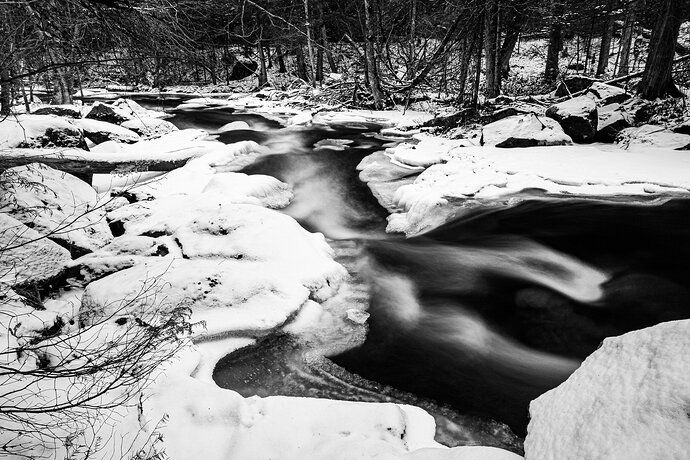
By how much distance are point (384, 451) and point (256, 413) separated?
101 cm

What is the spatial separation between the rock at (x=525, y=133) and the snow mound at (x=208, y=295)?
26.1 ft

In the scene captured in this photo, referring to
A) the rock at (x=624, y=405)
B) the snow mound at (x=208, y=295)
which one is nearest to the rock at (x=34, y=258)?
the snow mound at (x=208, y=295)

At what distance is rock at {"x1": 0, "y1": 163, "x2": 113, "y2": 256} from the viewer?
536 centimetres

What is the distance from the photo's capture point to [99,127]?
1245cm

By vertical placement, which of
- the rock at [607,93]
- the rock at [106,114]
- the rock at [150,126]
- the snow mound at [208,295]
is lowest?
the snow mound at [208,295]

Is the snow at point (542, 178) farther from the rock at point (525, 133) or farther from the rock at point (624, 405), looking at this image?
the rock at point (624, 405)

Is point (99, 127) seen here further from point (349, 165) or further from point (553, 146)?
point (553, 146)

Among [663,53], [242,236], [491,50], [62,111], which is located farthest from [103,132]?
[663,53]

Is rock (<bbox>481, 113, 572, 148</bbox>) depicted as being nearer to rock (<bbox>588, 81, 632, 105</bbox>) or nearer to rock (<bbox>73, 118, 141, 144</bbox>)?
rock (<bbox>588, 81, 632, 105</bbox>)

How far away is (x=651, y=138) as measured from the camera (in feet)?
29.7

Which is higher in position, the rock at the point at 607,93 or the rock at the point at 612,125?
the rock at the point at 607,93

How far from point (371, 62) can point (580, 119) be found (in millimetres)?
8810

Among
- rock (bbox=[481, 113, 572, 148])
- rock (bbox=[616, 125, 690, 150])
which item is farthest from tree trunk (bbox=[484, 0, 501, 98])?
rock (bbox=[616, 125, 690, 150])

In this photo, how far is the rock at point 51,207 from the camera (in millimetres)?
5363
